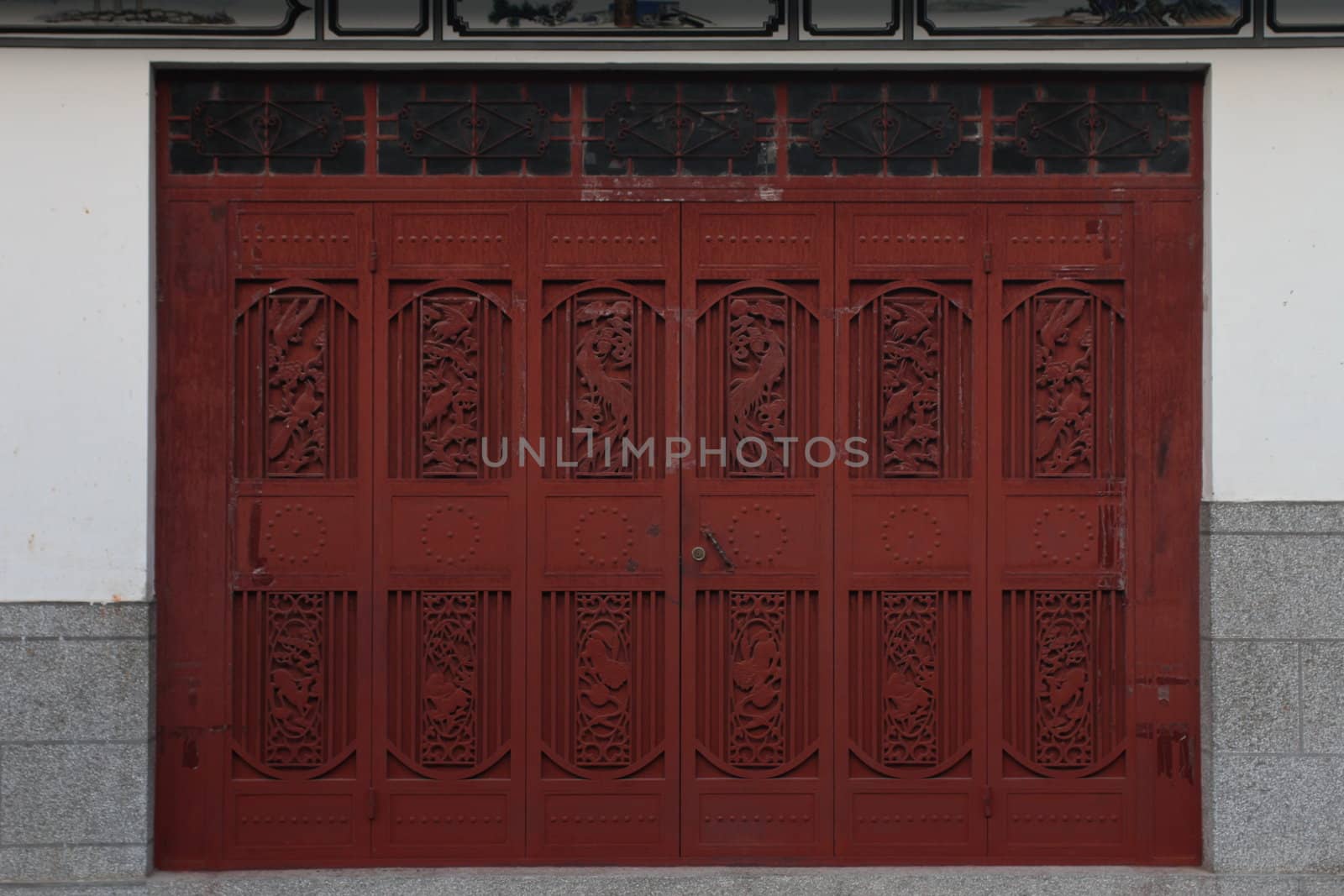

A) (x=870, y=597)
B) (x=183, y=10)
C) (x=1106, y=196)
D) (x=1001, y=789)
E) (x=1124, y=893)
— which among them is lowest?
(x=1124, y=893)

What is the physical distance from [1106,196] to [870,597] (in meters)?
1.90

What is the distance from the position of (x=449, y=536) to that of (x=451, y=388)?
0.60 m

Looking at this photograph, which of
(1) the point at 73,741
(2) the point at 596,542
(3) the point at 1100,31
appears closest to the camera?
(1) the point at 73,741

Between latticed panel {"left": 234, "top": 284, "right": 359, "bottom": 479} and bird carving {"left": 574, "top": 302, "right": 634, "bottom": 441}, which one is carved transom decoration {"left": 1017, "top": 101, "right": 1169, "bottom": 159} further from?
latticed panel {"left": 234, "top": 284, "right": 359, "bottom": 479}

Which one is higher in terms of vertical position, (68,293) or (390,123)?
(390,123)

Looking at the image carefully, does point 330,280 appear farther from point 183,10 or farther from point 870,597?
point 870,597

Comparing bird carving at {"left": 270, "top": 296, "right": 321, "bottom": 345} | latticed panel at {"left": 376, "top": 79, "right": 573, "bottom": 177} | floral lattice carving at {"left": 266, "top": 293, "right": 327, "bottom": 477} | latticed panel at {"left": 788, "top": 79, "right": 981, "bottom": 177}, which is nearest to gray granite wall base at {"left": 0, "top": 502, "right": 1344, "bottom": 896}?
floral lattice carving at {"left": 266, "top": 293, "right": 327, "bottom": 477}

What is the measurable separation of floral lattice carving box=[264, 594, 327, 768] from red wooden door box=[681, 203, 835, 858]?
1493 mm

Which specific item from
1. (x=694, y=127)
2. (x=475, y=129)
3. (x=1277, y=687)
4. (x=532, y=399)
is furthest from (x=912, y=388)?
(x=475, y=129)

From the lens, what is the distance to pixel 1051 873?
5.52 m

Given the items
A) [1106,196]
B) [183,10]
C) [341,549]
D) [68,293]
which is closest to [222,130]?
[183,10]

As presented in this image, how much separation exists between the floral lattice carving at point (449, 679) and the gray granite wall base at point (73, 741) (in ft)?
3.57

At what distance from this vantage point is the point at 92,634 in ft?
17.8

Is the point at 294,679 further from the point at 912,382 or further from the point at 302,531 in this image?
the point at 912,382
